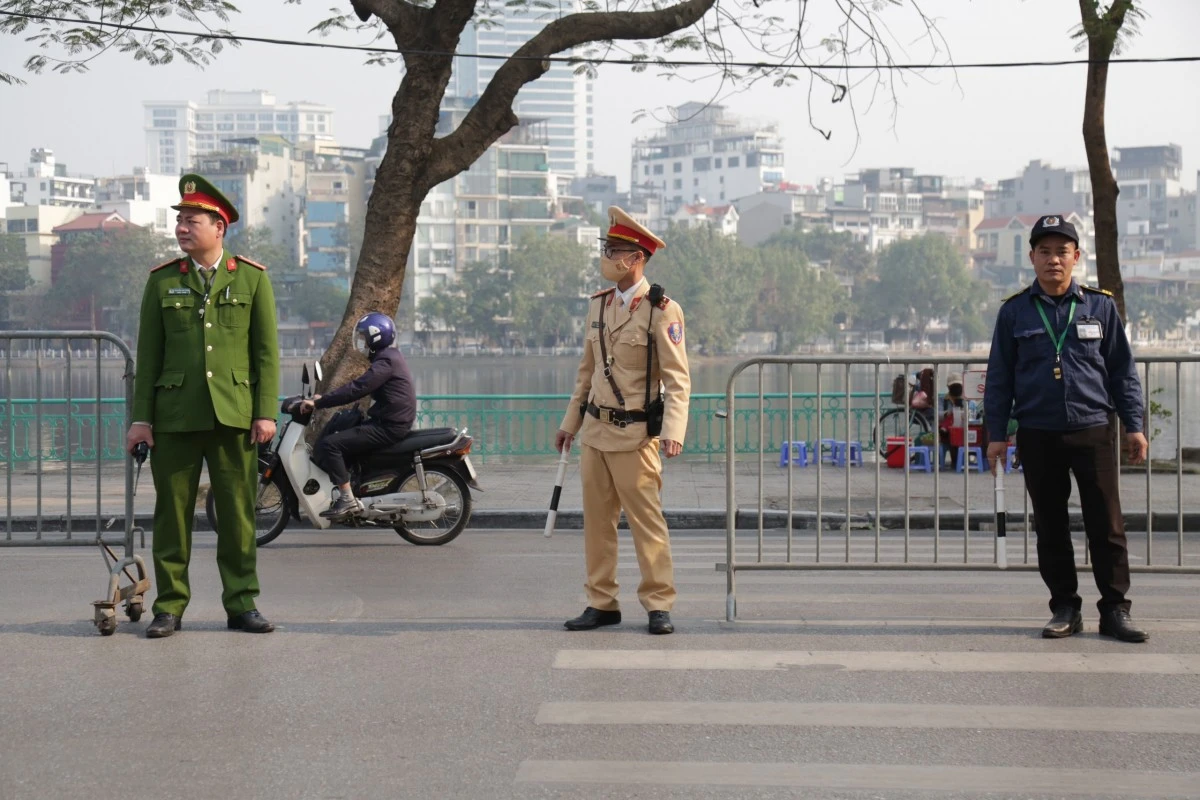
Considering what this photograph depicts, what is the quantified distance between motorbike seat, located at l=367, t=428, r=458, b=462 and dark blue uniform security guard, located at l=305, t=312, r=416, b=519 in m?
0.04

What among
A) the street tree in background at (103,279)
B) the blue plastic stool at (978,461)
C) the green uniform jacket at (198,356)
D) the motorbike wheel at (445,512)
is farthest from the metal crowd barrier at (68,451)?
the street tree in background at (103,279)

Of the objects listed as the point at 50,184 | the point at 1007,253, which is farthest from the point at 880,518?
the point at 50,184

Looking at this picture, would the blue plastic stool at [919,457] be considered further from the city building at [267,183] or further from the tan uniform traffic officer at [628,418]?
the city building at [267,183]

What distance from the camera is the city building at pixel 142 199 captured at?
14262cm

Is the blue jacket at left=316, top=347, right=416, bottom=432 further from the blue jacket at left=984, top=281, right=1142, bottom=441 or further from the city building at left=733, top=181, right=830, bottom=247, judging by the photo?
the city building at left=733, top=181, right=830, bottom=247

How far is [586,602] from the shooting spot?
288 inches

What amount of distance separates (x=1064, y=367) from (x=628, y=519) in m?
1.85

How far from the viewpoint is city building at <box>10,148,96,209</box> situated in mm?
180750

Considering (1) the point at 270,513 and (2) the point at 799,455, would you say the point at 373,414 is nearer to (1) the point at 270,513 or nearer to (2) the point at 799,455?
(1) the point at 270,513

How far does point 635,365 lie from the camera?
6.31 m

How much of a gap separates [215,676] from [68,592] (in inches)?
92.9

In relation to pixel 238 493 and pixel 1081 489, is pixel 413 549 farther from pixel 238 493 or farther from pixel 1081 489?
pixel 1081 489

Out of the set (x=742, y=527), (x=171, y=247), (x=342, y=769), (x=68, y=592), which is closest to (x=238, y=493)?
(x=68, y=592)

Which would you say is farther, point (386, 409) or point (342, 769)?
point (386, 409)
